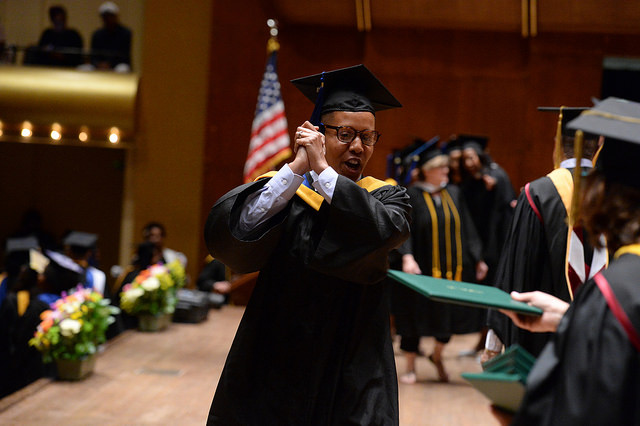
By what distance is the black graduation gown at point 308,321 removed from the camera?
2.29 metres

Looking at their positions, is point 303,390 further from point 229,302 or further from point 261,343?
point 229,302

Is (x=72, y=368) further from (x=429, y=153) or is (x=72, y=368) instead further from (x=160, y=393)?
(x=429, y=153)


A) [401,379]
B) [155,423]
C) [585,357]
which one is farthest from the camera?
[401,379]

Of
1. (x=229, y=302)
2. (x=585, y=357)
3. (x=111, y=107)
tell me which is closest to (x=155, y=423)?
(x=585, y=357)

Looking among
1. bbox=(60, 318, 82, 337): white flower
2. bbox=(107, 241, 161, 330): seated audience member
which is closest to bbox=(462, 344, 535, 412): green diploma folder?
bbox=(60, 318, 82, 337): white flower

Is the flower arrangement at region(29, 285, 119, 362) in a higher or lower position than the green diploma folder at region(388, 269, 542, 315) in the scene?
lower

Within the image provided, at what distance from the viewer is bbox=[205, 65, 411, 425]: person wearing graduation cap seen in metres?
2.25

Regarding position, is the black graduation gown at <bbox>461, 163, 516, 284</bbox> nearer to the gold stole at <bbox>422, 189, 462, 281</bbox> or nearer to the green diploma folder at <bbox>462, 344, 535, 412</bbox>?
the gold stole at <bbox>422, 189, 462, 281</bbox>

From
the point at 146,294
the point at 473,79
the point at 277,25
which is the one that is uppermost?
the point at 277,25

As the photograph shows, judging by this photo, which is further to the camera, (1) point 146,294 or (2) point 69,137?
(2) point 69,137

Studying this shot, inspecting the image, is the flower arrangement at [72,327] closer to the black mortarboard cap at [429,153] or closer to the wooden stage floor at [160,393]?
the wooden stage floor at [160,393]

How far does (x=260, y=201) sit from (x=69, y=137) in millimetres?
8975

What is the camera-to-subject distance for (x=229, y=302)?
1015 cm

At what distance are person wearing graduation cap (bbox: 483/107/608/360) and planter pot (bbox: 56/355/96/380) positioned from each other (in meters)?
3.47
